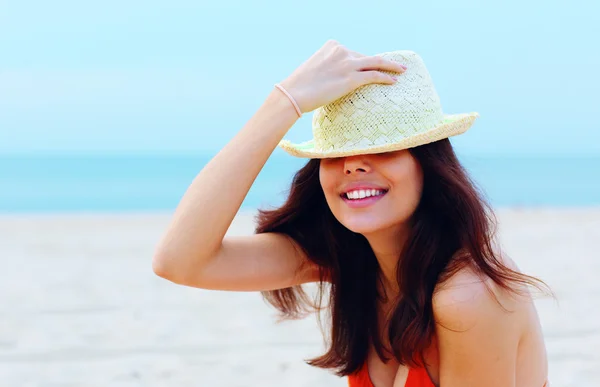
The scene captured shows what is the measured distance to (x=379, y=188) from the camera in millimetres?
2514

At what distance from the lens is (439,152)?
2.55m

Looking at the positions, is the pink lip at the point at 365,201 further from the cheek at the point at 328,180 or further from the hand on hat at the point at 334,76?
the hand on hat at the point at 334,76

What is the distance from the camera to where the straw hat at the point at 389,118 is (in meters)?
2.44

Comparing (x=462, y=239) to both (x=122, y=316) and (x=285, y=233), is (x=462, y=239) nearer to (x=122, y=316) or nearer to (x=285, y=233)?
(x=285, y=233)

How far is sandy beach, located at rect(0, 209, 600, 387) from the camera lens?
536 centimetres

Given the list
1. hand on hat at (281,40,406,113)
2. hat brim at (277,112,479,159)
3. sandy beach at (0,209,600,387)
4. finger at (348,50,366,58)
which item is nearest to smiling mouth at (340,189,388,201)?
hat brim at (277,112,479,159)

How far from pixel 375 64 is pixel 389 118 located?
0.57 ft

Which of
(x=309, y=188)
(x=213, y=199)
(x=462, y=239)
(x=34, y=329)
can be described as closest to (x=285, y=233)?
(x=309, y=188)

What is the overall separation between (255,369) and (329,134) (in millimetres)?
3187

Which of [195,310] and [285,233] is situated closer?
[285,233]

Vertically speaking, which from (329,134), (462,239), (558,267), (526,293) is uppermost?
(329,134)

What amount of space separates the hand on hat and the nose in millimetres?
189

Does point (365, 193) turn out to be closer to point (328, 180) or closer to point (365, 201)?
point (365, 201)

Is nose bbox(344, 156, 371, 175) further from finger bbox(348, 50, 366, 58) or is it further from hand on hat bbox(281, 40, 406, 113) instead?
finger bbox(348, 50, 366, 58)
